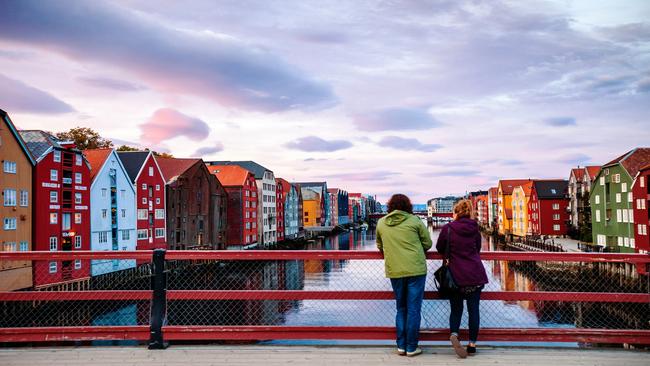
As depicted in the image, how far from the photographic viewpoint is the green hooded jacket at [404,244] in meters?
6.96

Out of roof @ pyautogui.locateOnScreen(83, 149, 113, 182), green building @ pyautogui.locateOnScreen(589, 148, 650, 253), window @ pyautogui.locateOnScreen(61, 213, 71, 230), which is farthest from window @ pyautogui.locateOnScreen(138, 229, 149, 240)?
green building @ pyautogui.locateOnScreen(589, 148, 650, 253)

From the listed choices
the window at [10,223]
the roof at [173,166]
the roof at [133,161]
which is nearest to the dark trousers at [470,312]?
the window at [10,223]

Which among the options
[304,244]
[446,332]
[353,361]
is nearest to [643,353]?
[446,332]

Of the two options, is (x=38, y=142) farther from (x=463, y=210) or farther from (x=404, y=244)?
(x=463, y=210)

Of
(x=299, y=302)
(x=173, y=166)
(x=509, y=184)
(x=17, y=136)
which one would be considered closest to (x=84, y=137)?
(x=173, y=166)

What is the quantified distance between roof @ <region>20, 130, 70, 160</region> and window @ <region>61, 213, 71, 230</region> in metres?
5.76

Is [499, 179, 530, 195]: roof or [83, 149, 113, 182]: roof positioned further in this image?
[499, 179, 530, 195]: roof

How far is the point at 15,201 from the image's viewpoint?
1556 inches

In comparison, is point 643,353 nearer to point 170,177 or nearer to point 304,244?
point 170,177

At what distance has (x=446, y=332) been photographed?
7.32m

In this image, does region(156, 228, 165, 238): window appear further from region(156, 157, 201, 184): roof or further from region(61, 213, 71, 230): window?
region(61, 213, 71, 230): window

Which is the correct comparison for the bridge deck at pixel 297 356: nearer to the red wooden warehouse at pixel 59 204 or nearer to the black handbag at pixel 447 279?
the black handbag at pixel 447 279

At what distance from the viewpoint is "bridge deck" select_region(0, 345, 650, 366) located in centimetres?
668

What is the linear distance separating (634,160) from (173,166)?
55235mm
